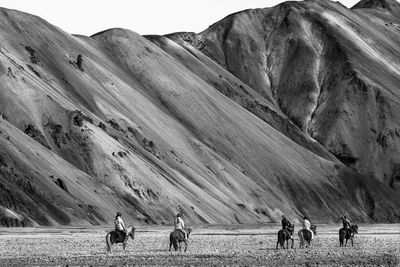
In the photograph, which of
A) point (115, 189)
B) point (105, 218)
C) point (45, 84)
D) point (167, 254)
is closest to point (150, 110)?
point (45, 84)

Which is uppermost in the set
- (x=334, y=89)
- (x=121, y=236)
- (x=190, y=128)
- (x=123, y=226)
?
(x=334, y=89)

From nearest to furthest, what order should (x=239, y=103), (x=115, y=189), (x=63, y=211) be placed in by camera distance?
1. (x=63, y=211)
2. (x=115, y=189)
3. (x=239, y=103)

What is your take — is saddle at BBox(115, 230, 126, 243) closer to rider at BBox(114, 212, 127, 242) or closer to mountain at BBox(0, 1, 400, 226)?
rider at BBox(114, 212, 127, 242)

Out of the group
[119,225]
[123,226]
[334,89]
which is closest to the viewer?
[119,225]

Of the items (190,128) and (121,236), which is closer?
(121,236)

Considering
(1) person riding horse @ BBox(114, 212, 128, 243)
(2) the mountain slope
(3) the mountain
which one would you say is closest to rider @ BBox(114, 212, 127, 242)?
(1) person riding horse @ BBox(114, 212, 128, 243)

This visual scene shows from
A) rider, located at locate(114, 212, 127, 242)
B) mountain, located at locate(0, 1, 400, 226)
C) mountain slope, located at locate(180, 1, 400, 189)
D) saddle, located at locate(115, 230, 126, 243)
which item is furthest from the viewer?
mountain slope, located at locate(180, 1, 400, 189)

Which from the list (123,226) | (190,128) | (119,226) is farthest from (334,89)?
(119,226)

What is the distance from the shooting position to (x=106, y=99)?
134 meters

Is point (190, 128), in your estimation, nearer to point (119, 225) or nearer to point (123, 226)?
point (123, 226)

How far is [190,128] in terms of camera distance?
147250 millimetres

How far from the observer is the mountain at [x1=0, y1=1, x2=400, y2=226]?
106 metres

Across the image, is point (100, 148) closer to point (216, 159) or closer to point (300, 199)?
point (216, 159)

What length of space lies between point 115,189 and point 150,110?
32159 millimetres
